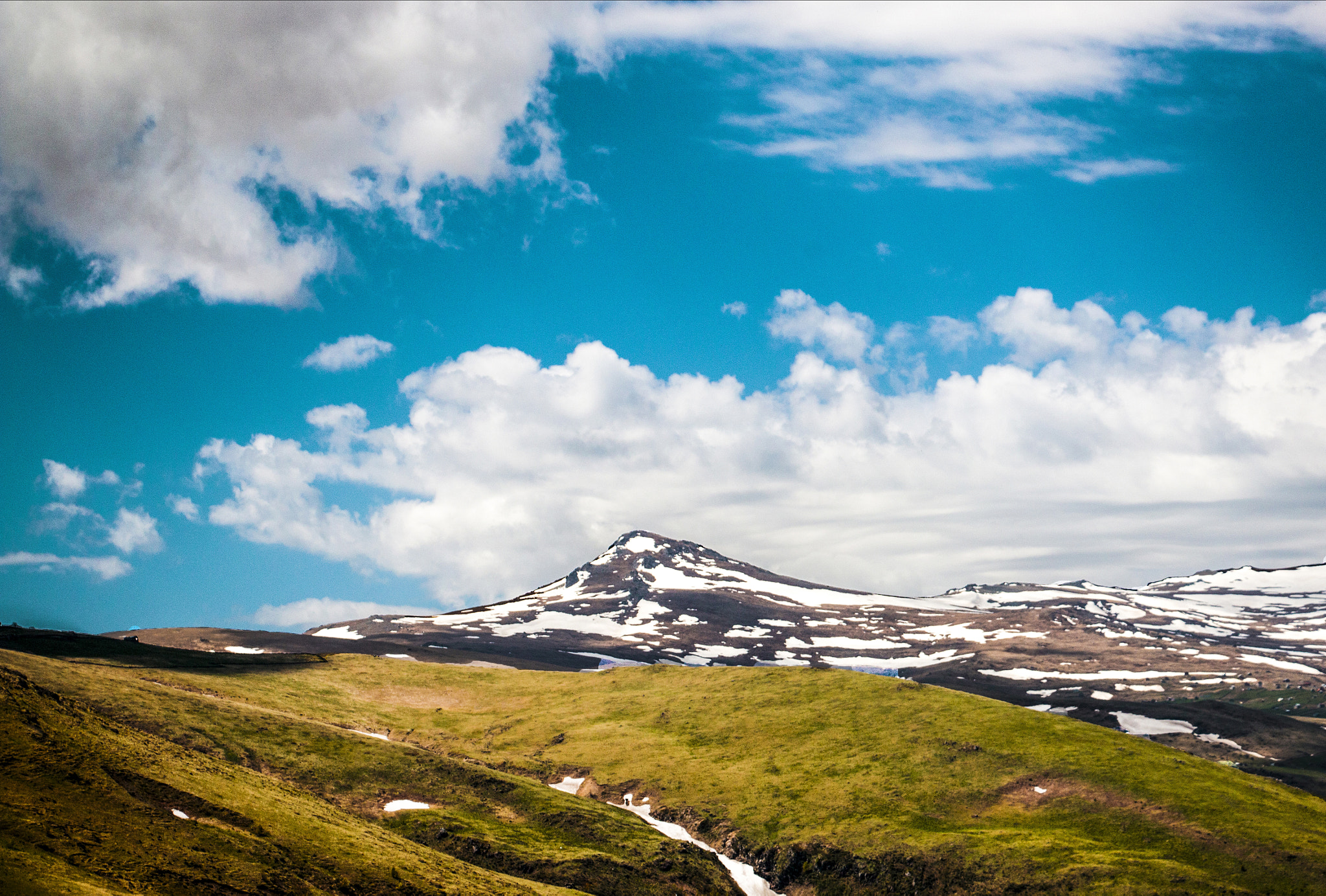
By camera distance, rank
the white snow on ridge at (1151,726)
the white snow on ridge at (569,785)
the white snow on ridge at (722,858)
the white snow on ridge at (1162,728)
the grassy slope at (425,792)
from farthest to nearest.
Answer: the white snow on ridge at (1162,728), the white snow on ridge at (1151,726), the white snow on ridge at (569,785), the white snow on ridge at (722,858), the grassy slope at (425,792)

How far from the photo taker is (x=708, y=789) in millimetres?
85188

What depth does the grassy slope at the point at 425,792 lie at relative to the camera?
62688 mm

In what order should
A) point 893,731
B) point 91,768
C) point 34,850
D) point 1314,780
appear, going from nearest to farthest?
1. point 34,850
2. point 91,768
3. point 893,731
4. point 1314,780

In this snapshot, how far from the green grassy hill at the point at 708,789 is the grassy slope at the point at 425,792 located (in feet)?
0.75

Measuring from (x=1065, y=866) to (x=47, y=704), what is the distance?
64807mm

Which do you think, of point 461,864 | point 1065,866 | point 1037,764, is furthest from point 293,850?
point 1037,764

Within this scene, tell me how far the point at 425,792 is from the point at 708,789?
93.2ft

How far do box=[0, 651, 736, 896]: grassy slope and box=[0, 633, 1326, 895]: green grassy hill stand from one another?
0.75 feet

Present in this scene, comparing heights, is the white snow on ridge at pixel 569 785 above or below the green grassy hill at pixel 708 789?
below

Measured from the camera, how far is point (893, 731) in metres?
94.4

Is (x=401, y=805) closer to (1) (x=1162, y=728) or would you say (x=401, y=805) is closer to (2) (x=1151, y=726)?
(2) (x=1151, y=726)

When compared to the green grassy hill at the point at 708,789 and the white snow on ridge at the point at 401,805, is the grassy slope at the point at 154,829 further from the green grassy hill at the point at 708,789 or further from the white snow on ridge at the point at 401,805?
the white snow on ridge at the point at 401,805

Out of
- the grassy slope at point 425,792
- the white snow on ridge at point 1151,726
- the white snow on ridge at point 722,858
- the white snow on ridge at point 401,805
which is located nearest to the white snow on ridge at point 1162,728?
the white snow on ridge at point 1151,726

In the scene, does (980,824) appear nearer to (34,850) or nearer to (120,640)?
(34,850)
